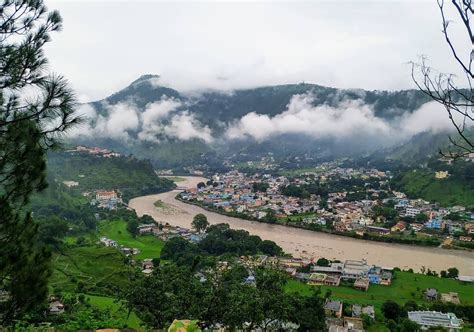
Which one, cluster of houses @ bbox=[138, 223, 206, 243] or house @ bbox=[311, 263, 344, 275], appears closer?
house @ bbox=[311, 263, 344, 275]

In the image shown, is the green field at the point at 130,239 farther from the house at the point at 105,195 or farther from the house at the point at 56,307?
the house at the point at 56,307

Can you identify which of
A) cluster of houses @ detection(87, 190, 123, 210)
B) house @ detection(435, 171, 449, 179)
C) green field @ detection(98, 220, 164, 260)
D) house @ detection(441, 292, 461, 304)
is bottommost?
green field @ detection(98, 220, 164, 260)

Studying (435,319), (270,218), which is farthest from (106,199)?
(435,319)

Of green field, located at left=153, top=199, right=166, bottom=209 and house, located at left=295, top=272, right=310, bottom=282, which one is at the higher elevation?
green field, located at left=153, top=199, right=166, bottom=209

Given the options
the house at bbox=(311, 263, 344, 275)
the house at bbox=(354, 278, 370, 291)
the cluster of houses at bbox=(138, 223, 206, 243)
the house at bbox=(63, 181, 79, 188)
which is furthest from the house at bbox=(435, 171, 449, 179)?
the house at bbox=(63, 181, 79, 188)

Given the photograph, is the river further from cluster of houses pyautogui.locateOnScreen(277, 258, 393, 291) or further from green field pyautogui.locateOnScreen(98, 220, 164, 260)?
green field pyautogui.locateOnScreen(98, 220, 164, 260)

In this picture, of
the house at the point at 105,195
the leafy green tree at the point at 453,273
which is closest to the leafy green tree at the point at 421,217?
the leafy green tree at the point at 453,273
